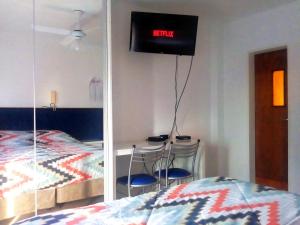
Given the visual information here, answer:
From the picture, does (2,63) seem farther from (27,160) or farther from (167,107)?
(167,107)

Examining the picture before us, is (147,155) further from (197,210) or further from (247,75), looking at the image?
(197,210)

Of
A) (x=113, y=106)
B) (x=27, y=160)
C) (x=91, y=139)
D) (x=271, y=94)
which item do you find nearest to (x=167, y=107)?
(x=113, y=106)

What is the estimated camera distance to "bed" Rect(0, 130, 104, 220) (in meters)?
2.37

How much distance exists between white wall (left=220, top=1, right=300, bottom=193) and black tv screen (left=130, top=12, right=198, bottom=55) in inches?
34.4

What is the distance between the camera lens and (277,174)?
372cm

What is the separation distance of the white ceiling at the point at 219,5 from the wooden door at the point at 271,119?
0.67m

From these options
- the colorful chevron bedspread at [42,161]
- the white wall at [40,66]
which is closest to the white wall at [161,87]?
the white wall at [40,66]

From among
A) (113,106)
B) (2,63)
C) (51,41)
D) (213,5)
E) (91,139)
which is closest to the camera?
(2,63)

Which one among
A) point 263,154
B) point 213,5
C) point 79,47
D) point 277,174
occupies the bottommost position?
point 277,174

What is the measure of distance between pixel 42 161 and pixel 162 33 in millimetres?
1796

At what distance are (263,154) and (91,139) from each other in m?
2.40

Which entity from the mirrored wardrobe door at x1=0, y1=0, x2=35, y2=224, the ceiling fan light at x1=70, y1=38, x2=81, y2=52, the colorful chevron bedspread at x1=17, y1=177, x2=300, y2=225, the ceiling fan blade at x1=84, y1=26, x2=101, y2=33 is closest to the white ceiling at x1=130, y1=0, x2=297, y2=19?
the ceiling fan blade at x1=84, y1=26, x2=101, y2=33

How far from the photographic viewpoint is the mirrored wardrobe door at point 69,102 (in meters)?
2.53

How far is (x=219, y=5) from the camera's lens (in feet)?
10.6
